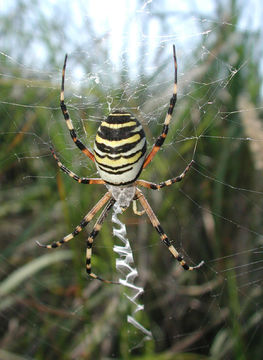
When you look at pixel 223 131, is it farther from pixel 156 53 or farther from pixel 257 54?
pixel 156 53

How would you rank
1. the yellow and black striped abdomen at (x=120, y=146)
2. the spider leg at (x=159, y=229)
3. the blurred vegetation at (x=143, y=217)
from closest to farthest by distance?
1. the yellow and black striped abdomen at (x=120, y=146)
2. the blurred vegetation at (x=143, y=217)
3. the spider leg at (x=159, y=229)

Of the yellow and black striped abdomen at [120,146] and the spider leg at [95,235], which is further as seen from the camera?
the spider leg at [95,235]

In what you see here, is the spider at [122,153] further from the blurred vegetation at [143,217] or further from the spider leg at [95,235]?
the blurred vegetation at [143,217]

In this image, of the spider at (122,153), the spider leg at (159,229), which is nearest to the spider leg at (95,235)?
the spider at (122,153)

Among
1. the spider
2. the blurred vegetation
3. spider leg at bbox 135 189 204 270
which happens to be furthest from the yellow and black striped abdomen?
spider leg at bbox 135 189 204 270

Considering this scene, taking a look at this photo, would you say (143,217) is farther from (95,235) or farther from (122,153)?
(122,153)

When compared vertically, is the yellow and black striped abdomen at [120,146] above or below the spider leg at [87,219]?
above

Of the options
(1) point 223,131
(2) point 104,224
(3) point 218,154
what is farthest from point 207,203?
(2) point 104,224

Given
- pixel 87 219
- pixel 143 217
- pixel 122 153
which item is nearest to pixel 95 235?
pixel 87 219

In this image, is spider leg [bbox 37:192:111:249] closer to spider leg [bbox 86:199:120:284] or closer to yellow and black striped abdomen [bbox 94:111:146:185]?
spider leg [bbox 86:199:120:284]
